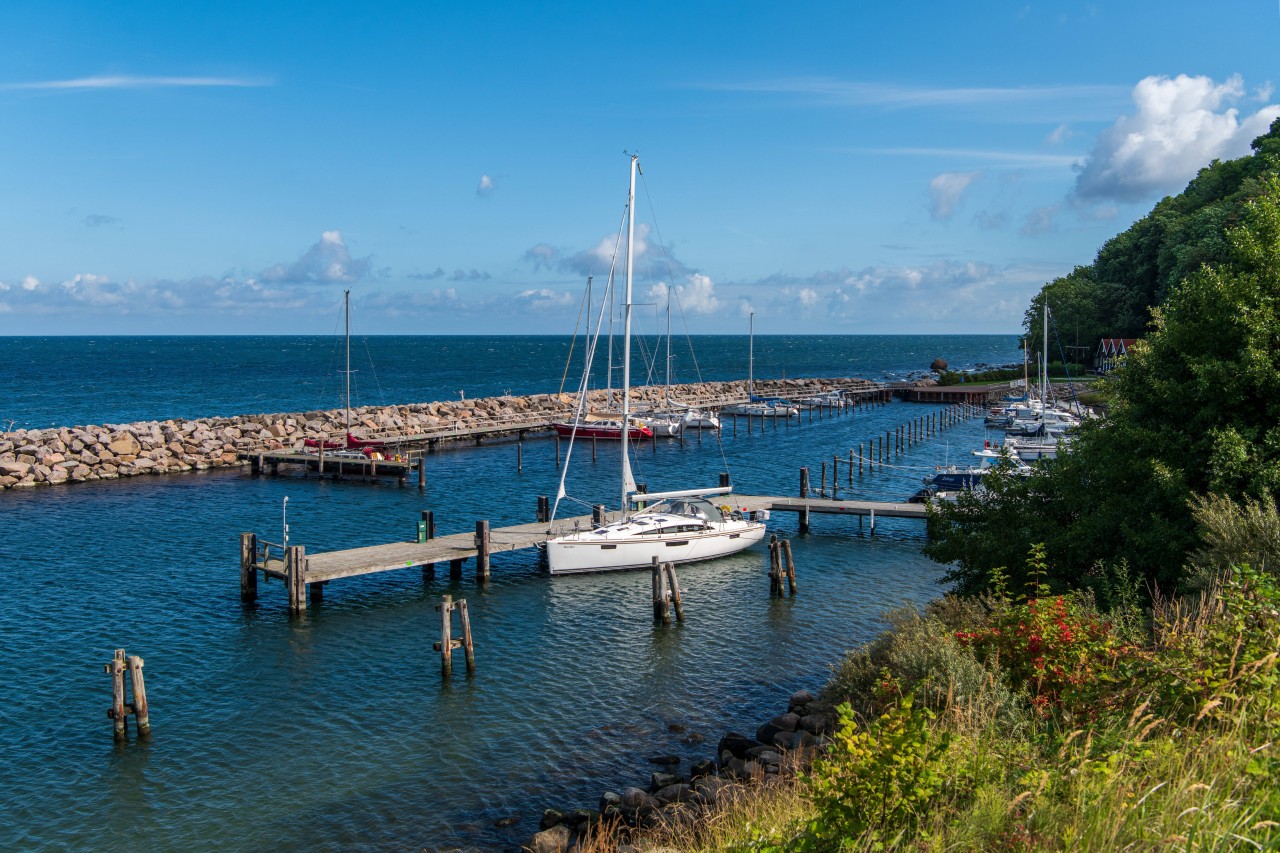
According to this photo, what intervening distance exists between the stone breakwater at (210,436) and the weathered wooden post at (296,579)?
30.7 meters

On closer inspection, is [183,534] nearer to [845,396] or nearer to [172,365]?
[845,396]

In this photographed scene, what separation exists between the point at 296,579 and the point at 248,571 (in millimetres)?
2365

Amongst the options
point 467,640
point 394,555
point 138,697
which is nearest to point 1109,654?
point 467,640

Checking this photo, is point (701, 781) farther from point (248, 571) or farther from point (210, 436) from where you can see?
point (210, 436)

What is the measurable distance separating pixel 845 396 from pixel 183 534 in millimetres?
75343

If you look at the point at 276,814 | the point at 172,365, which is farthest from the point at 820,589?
the point at 172,365

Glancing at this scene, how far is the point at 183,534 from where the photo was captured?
131 feet

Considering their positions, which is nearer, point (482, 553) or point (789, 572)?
point (789, 572)

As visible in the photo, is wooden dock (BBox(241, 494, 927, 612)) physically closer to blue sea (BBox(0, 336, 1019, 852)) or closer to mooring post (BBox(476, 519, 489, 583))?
mooring post (BBox(476, 519, 489, 583))

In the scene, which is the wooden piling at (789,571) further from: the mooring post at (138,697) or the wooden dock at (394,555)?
the mooring post at (138,697)

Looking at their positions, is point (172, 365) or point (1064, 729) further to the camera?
point (172, 365)

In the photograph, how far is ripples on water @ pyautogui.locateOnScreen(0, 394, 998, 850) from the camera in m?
17.7

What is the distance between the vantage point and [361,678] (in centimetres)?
2403

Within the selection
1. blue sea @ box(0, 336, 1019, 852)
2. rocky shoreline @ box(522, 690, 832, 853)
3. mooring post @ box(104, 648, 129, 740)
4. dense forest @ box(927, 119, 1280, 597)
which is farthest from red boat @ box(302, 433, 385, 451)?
rocky shoreline @ box(522, 690, 832, 853)
